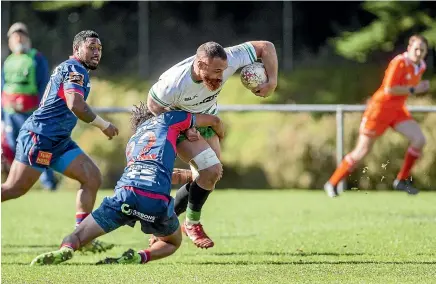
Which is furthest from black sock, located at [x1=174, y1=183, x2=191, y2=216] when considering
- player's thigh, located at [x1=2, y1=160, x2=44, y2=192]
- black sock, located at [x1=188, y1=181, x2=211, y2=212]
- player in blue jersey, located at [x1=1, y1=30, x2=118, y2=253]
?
player's thigh, located at [x1=2, y1=160, x2=44, y2=192]

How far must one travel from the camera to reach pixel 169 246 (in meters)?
8.57

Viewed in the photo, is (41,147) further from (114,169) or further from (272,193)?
(114,169)

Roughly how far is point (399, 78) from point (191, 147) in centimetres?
552

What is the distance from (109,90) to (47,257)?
12996mm

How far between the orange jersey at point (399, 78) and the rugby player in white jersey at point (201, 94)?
4.67 metres

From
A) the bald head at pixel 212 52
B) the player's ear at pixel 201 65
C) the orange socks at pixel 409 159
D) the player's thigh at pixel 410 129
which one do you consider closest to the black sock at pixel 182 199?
the player's ear at pixel 201 65

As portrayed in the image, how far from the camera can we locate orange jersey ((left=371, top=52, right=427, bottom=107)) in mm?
13953

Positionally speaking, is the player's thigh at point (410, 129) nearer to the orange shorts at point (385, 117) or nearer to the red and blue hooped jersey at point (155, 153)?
the orange shorts at point (385, 117)

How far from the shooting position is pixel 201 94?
9023 millimetres

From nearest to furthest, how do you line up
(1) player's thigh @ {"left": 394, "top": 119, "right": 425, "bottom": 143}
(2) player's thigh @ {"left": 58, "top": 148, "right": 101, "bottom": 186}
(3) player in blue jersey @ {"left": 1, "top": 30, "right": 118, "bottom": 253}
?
(3) player in blue jersey @ {"left": 1, "top": 30, "right": 118, "bottom": 253} → (2) player's thigh @ {"left": 58, "top": 148, "right": 101, "bottom": 186} → (1) player's thigh @ {"left": 394, "top": 119, "right": 425, "bottom": 143}

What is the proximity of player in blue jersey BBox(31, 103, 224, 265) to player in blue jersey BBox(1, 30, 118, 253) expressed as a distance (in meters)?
1.08

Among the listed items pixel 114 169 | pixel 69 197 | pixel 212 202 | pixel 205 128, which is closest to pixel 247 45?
pixel 205 128

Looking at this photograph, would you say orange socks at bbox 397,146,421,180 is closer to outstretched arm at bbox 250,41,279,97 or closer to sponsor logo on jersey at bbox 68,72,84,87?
outstretched arm at bbox 250,41,279,97

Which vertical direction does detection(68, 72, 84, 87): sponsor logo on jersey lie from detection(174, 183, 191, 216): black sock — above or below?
above
